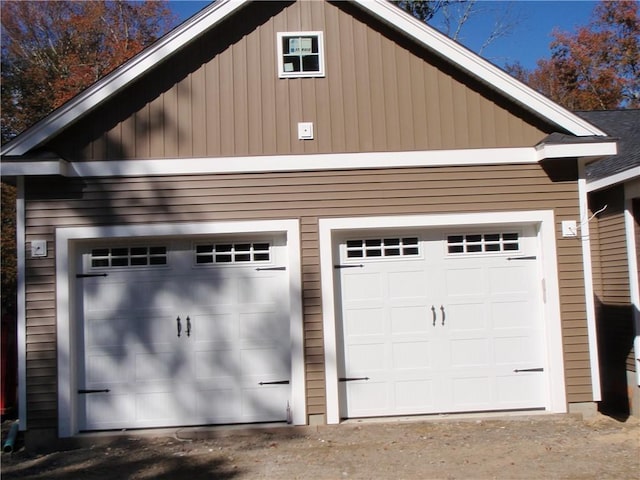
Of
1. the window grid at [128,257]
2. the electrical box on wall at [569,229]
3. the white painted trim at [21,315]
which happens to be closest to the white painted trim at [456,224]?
the electrical box on wall at [569,229]

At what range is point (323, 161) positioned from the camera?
7.24 meters

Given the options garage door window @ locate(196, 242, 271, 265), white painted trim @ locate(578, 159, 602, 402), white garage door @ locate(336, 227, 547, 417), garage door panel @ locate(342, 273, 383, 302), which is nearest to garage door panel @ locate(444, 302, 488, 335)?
white garage door @ locate(336, 227, 547, 417)

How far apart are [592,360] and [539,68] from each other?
→ 17.0 meters

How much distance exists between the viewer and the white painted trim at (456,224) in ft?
23.1

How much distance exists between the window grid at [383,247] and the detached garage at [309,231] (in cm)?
2

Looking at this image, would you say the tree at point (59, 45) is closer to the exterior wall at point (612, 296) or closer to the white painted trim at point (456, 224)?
the white painted trim at point (456, 224)

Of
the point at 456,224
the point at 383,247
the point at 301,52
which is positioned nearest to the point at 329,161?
the point at 383,247

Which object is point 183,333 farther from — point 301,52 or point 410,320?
point 301,52

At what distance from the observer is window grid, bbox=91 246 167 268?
7.31 meters

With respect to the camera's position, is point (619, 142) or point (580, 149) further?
point (619, 142)

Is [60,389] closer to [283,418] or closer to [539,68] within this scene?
[283,418]

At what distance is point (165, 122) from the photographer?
→ 7.23 meters

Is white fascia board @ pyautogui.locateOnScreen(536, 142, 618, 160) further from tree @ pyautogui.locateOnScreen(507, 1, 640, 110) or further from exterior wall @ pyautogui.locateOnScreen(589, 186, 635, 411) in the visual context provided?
tree @ pyautogui.locateOnScreen(507, 1, 640, 110)

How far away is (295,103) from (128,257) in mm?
2691
